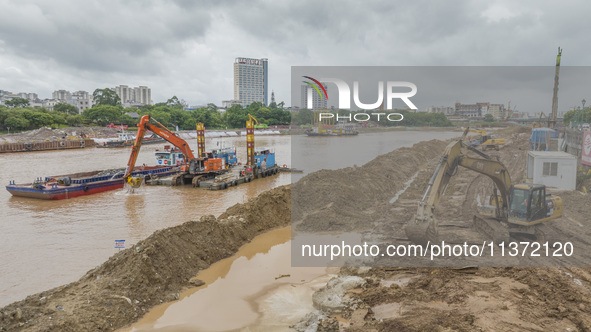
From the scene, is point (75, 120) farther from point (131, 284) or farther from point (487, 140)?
point (131, 284)

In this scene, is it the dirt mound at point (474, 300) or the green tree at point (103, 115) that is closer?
the dirt mound at point (474, 300)

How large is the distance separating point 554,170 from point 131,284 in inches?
712

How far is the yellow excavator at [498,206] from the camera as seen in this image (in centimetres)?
1103

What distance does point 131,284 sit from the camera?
8.65 meters

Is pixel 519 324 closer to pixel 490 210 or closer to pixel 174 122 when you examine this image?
pixel 490 210

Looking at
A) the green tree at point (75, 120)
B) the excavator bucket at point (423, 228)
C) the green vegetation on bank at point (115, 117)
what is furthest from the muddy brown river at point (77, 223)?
the green tree at point (75, 120)

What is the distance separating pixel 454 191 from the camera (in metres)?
19.6

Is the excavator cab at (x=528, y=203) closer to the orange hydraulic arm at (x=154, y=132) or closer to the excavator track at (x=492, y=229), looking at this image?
the excavator track at (x=492, y=229)

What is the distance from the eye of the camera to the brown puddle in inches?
316

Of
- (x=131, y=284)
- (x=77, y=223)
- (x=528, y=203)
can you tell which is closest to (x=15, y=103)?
(x=77, y=223)

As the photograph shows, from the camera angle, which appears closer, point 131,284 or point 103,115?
point 131,284

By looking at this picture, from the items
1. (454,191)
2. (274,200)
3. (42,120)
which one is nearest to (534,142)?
(454,191)

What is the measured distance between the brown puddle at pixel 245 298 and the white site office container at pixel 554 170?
12.3m

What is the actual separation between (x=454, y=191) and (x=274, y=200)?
9992mm
